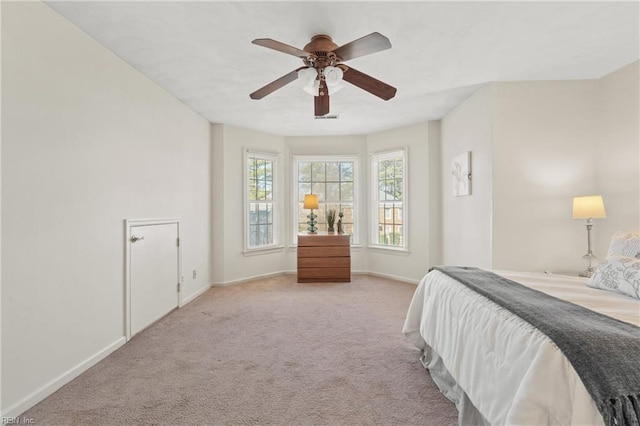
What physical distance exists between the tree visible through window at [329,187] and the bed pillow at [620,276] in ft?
13.0

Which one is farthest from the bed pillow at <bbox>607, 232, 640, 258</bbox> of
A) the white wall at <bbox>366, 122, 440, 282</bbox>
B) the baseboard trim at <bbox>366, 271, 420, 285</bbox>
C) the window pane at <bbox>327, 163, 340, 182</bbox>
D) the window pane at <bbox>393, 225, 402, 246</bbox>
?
the window pane at <bbox>327, 163, 340, 182</bbox>

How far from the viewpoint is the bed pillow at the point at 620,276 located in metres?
1.77

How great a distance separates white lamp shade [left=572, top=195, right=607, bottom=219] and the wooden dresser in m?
2.94

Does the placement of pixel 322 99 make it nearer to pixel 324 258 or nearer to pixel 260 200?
pixel 324 258

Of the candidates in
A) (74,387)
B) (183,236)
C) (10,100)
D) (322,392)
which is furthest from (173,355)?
(10,100)

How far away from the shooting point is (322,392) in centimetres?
205

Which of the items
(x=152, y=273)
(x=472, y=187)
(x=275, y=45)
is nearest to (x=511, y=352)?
(x=275, y=45)

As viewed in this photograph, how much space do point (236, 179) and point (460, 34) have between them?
3630 mm

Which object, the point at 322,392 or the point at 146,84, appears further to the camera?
the point at 146,84

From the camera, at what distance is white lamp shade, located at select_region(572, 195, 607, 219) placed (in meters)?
2.86

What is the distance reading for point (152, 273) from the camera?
3.29m

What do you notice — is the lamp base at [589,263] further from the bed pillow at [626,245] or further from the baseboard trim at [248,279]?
the baseboard trim at [248,279]

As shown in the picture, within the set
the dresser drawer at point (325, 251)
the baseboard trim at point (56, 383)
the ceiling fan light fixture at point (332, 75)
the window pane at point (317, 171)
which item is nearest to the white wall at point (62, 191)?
the baseboard trim at point (56, 383)

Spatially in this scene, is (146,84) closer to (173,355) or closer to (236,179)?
(236,179)
